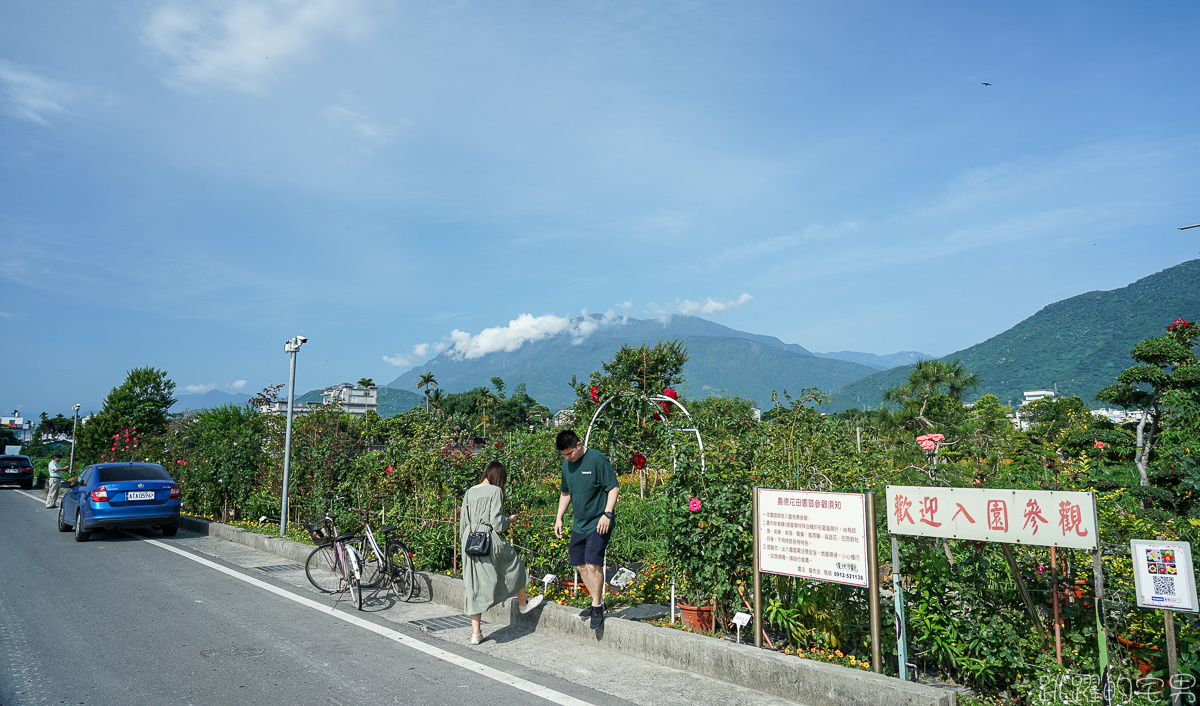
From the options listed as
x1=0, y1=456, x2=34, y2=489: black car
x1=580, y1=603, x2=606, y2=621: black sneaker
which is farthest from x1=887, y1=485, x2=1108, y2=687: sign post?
x1=0, y1=456, x2=34, y2=489: black car

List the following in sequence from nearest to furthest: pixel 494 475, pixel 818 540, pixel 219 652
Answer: pixel 818 540 → pixel 219 652 → pixel 494 475

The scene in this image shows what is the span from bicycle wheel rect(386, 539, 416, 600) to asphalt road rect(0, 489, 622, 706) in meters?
0.76

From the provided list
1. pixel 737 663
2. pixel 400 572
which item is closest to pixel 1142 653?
pixel 737 663

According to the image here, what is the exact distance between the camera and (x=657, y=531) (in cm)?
952

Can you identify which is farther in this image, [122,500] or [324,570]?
[122,500]

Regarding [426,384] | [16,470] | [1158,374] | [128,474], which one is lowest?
[16,470]

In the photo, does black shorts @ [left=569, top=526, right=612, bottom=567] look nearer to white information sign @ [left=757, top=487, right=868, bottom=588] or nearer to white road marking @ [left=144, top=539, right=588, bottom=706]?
white road marking @ [left=144, top=539, right=588, bottom=706]

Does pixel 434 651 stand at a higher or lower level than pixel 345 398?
lower

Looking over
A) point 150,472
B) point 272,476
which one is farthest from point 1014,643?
point 150,472

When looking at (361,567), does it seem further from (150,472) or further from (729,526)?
(150,472)

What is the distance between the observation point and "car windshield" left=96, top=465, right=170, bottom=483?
1316 centimetres

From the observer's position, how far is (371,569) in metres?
8.12

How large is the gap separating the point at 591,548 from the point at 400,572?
127 inches

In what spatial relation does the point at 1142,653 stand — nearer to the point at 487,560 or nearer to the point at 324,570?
the point at 487,560
